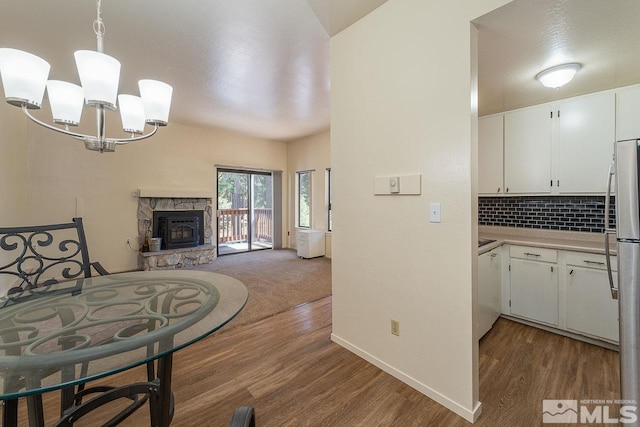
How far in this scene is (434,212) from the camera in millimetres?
1605

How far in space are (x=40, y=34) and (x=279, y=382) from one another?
359 centimetres

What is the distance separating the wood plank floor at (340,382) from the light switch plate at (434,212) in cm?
114

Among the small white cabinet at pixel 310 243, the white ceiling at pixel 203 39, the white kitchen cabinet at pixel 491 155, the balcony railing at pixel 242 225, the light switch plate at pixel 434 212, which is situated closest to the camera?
the light switch plate at pixel 434 212

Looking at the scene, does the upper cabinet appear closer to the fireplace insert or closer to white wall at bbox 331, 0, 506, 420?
white wall at bbox 331, 0, 506, 420

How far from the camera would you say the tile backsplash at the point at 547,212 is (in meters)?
2.64

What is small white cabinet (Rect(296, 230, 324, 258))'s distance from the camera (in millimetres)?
5598

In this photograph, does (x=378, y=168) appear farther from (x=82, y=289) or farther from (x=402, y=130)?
(x=82, y=289)

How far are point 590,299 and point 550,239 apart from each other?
2.40 feet

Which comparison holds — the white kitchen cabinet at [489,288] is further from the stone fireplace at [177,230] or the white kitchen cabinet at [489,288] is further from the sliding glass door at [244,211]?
the sliding glass door at [244,211]

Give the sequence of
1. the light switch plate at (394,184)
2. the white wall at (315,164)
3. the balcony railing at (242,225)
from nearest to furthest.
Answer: the light switch plate at (394,184)
the white wall at (315,164)
the balcony railing at (242,225)

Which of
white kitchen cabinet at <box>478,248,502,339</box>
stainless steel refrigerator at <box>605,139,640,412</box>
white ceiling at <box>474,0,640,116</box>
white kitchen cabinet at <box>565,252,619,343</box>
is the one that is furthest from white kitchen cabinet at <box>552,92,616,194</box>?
stainless steel refrigerator at <box>605,139,640,412</box>

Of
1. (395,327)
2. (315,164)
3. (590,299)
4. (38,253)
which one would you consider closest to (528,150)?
(590,299)

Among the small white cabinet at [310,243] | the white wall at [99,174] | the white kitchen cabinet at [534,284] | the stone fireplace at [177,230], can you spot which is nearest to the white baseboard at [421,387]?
the white kitchen cabinet at [534,284]

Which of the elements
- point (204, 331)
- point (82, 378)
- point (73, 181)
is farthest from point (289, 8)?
point (73, 181)
